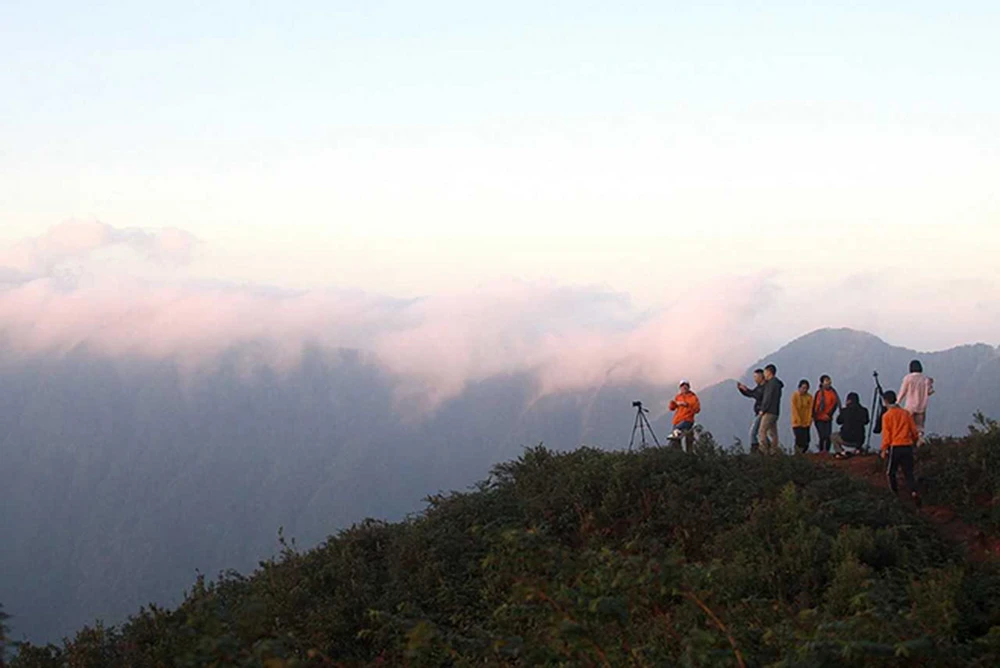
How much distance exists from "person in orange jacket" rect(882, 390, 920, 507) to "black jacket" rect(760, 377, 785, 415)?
4329mm

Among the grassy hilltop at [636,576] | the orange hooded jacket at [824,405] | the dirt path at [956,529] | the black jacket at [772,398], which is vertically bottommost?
the dirt path at [956,529]

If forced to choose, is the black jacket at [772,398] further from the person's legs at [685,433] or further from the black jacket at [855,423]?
the person's legs at [685,433]

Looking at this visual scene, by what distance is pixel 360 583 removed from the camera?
54.1 ft

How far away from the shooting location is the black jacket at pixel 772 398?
22.5 meters

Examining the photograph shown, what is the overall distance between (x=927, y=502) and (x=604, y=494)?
5.20m

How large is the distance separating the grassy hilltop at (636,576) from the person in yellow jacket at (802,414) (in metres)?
3.42

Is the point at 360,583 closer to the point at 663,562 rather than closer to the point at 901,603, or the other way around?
the point at 901,603

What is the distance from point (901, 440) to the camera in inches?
707

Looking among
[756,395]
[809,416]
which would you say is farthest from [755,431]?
[809,416]

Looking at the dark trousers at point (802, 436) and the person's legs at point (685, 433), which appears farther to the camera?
the dark trousers at point (802, 436)

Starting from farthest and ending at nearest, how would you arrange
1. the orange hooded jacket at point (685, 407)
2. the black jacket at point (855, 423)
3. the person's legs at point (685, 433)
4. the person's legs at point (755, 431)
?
the person's legs at point (755, 431) → the orange hooded jacket at point (685, 407) → the black jacket at point (855, 423) → the person's legs at point (685, 433)

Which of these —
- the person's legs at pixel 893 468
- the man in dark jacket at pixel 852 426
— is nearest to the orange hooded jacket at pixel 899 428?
the person's legs at pixel 893 468

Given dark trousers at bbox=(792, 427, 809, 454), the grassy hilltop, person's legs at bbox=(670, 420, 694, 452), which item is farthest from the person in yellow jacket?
the grassy hilltop

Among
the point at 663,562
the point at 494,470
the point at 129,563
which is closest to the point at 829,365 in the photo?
the point at 129,563
